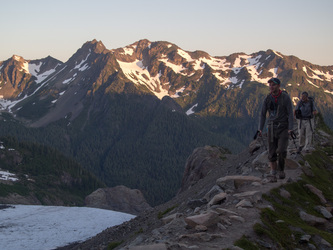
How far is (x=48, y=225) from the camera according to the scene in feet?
157


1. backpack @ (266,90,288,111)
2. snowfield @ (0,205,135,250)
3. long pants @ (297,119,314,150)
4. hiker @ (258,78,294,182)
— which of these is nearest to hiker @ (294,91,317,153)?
long pants @ (297,119,314,150)

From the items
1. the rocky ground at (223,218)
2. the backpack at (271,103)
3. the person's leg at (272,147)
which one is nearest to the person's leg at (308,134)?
the rocky ground at (223,218)

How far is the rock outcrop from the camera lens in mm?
137500

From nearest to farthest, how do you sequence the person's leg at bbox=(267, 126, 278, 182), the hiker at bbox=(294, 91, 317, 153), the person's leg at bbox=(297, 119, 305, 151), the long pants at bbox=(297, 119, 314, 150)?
the person's leg at bbox=(267, 126, 278, 182)
the hiker at bbox=(294, 91, 317, 153)
the long pants at bbox=(297, 119, 314, 150)
the person's leg at bbox=(297, 119, 305, 151)

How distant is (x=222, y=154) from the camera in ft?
197

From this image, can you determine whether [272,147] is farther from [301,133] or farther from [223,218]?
[301,133]

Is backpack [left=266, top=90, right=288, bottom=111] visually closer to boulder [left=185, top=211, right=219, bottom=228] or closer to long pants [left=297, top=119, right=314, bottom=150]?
boulder [left=185, top=211, right=219, bottom=228]

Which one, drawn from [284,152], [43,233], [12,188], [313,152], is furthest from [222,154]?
[12,188]

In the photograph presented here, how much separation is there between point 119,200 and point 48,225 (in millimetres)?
96682

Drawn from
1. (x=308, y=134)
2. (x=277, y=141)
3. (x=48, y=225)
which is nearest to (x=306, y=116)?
(x=308, y=134)

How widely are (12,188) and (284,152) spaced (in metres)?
155

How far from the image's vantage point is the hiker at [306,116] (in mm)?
24641

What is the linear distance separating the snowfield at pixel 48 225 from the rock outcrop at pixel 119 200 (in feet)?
249

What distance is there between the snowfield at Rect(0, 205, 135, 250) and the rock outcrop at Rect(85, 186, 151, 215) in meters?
75.8
